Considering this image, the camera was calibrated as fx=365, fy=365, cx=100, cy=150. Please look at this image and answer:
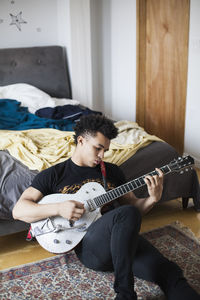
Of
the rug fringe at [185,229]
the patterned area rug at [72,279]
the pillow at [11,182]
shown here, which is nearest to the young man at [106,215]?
the patterned area rug at [72,279]

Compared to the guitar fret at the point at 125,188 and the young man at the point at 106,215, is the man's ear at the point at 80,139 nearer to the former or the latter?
the young man at the point at 106,215

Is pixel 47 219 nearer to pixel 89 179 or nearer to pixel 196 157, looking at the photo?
pixel 89 179

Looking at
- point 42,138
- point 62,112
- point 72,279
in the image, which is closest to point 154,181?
point 72,279

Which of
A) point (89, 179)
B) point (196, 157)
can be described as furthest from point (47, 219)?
point (196, 157)

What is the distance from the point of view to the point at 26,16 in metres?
4.32

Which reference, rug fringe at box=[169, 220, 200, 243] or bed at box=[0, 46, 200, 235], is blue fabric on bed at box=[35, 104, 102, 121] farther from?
rug fringe at box=[169, 220, 200, 243]

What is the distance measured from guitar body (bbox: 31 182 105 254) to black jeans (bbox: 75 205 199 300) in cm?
4

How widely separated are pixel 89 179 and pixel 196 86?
6.41 ft

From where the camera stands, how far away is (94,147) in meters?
1.75

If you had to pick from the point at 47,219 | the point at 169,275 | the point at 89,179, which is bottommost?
the point at 169,275

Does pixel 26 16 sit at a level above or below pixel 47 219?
above

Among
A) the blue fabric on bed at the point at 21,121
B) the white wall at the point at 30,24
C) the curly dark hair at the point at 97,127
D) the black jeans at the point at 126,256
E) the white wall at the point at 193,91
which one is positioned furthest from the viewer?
the white wall at the point at 30,24

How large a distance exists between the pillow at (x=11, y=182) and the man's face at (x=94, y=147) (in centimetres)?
58

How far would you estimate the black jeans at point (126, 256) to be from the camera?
1504 mm
